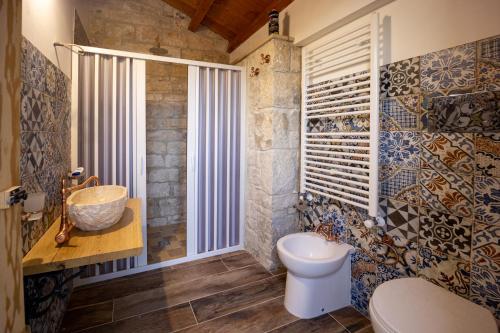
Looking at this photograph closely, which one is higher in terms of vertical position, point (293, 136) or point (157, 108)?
point (157, 108)

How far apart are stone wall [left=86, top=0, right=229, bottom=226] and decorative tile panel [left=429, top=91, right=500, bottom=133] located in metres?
2.89

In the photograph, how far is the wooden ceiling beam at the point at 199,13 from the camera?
9.27 ft

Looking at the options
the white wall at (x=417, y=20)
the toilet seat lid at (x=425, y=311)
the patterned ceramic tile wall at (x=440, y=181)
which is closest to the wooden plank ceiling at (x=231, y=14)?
the white wall at (x=417, y=20)

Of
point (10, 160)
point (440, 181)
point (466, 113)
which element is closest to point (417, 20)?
point (466, 113)

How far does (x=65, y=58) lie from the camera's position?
1.92m

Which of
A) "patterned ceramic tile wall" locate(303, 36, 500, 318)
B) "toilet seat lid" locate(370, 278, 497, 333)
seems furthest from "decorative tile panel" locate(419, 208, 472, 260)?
"toilet seat lid" locate(370, 278, 497, 333)

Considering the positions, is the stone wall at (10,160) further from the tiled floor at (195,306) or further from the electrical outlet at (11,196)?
the tiled floor at (195,306)

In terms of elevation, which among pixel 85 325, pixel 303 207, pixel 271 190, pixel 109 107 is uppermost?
pixel 109 107

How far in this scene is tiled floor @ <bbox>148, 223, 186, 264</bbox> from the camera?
270 cm

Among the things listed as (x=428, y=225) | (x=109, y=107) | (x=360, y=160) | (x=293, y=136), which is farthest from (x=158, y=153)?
(x=428, y=225)

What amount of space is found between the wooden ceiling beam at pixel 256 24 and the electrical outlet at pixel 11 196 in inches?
95.4

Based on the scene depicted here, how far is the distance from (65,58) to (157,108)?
1537mm

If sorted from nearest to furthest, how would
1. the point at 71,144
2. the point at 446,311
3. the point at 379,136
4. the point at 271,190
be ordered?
1. the point at 446,311
2. the point at 379,136
3. the point at 71,144
4. the point at 271,190

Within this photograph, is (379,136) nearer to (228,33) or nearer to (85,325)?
(85,325)
